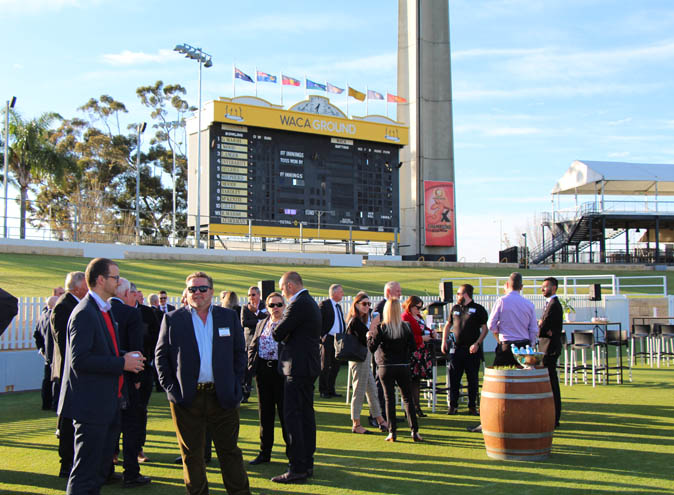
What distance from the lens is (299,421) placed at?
623 centimetres

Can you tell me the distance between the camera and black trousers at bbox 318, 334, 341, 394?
11.1 meters

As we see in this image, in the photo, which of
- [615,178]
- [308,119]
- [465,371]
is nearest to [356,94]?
[308,119]

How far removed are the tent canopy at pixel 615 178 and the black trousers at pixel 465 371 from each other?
38491mm

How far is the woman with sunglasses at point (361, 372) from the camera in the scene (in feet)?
27.2

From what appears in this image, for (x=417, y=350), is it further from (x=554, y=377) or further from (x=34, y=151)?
(x=34, y=151)

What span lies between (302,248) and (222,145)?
635cm

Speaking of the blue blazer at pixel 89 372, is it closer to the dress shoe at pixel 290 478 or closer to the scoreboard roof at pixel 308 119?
the dress shoe at pixel 290 478

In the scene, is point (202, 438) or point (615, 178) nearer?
point (202, 438)

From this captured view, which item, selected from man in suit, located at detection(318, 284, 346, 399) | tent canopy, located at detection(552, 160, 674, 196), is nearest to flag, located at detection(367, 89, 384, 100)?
tent canopy, located at detection(552, 160, 674, 196)

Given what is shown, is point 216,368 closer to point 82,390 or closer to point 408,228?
point 82,390

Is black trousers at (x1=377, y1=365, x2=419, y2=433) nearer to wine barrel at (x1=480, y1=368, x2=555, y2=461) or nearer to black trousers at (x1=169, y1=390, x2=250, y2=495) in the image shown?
wine barrel at (x1=480, y1=368, x2=555, y2=461)

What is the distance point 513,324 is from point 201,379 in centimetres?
463

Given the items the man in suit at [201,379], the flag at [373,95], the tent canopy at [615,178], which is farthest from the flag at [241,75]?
the man in suit at [201,379]

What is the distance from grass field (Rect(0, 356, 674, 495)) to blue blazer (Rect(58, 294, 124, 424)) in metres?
1.61
